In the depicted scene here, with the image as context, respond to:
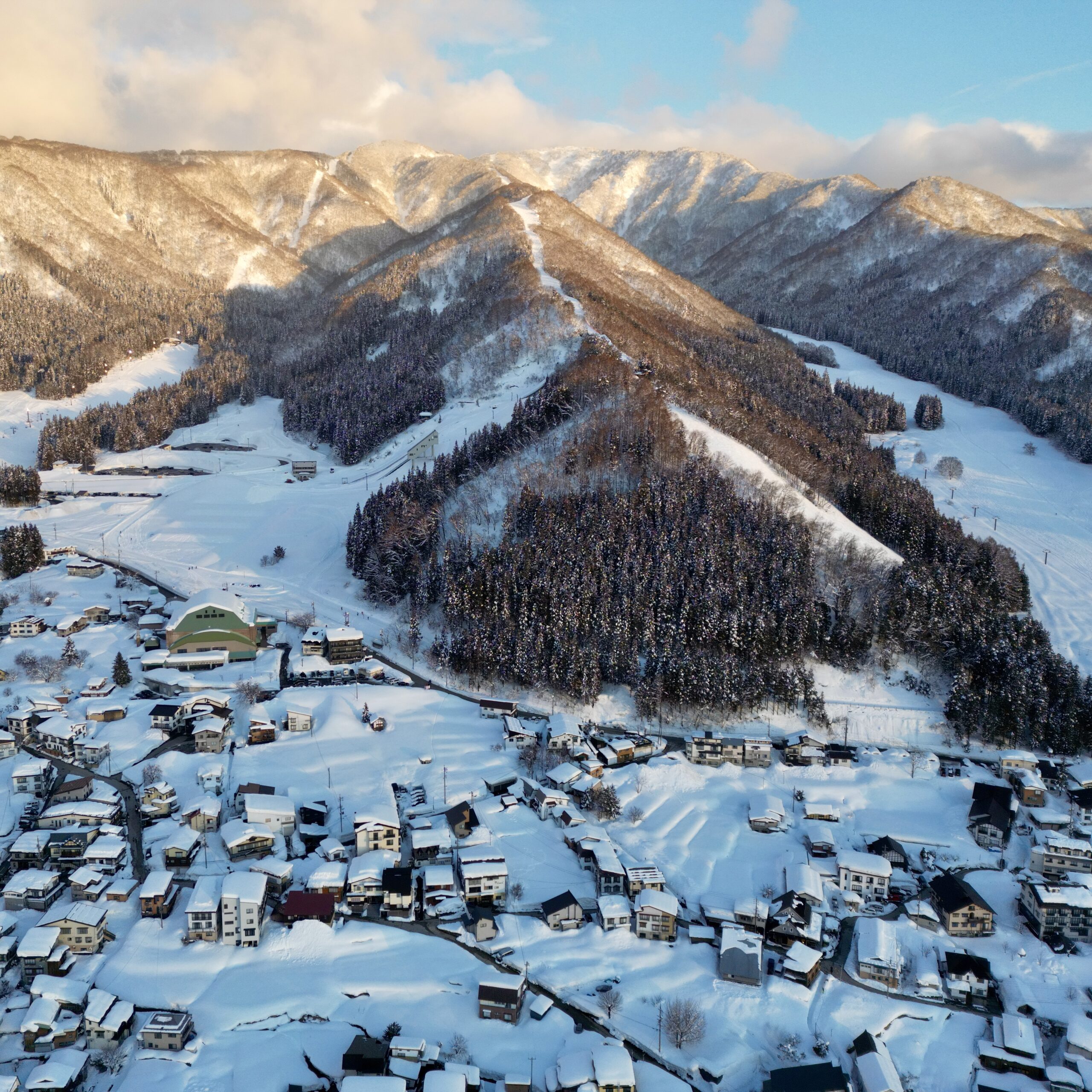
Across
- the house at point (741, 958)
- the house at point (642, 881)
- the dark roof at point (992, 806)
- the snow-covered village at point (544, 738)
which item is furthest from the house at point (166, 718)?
the dark roof at point (992, 806)

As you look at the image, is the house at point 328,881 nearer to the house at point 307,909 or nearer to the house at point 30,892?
the house at point 307,909

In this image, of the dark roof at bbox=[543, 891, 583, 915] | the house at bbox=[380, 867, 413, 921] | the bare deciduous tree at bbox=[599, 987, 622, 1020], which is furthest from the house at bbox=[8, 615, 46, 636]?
the bare deciduous tree at bbox=[599, 987, 622, 1020]

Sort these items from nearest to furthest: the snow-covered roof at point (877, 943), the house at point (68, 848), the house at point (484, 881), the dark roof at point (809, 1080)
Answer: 1. the dark roof at point (809, 1080)
2. the snow-covered roof at point (877, 943)
3. the house at point (484, 881)
4. the house at point (68, 848)

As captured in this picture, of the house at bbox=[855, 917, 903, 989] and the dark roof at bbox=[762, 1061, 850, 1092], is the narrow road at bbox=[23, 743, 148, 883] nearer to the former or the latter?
the dark roof at bbox=[762, 1061, 850, 1092]

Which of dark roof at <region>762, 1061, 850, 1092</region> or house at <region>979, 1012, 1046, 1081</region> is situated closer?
dark roof at <region>762, 1061, 850, 1092</region>

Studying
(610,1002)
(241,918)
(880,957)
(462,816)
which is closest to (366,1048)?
(241,918)
